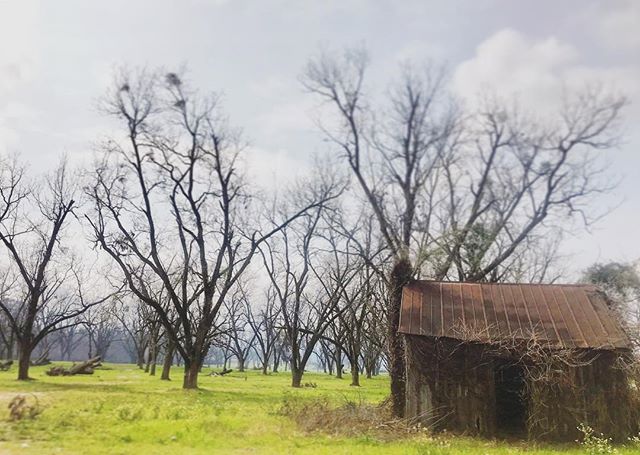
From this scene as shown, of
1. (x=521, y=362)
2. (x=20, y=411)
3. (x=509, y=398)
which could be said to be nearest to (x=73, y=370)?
(x=20, y=411)

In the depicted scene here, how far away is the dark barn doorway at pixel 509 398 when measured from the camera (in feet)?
52.4

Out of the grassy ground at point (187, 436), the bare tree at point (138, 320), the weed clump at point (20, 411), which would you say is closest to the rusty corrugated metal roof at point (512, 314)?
the grassy ground at point (187, 436)

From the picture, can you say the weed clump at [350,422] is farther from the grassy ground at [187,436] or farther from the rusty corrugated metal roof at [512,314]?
the rusty corrugated metal roof at [512,314]

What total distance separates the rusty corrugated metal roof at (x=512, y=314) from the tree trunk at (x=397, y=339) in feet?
2.75

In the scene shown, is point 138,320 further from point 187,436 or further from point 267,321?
point 187,436

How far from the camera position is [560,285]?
56.1 ft

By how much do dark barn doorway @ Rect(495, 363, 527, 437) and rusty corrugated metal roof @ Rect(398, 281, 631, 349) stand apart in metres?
1.68

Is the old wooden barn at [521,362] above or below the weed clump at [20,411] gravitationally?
above

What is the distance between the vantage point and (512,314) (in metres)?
15.6

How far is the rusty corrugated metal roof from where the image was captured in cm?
1438

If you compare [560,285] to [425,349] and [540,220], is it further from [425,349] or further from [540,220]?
[540,220]

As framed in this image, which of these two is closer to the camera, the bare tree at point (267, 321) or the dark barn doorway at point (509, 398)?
the dark barn doorway at point (509, 398)

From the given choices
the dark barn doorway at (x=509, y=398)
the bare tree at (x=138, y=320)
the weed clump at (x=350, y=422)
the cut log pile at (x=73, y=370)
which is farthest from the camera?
the bare tree at (x=138, y=320)

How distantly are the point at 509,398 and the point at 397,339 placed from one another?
434cm
